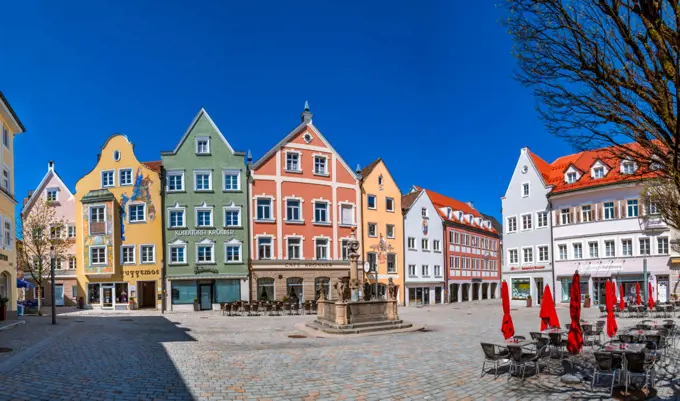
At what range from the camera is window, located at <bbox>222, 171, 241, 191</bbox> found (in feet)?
131

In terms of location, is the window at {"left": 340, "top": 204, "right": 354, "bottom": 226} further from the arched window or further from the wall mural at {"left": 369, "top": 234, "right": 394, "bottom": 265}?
the arched window

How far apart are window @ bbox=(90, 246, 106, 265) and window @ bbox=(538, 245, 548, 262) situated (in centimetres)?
3503

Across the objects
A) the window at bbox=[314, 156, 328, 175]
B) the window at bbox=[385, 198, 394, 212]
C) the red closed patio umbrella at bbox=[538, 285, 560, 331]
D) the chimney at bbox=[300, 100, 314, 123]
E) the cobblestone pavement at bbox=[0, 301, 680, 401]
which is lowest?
the cobblestone pavement at bbox=[0, 301, 680, 401]

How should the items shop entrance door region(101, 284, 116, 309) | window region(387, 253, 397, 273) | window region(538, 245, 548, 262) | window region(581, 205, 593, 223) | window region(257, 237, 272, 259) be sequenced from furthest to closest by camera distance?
1. window region(387, 253, 397, 273)
2. window region(538, 245, 548, 262)
3. window region(581, 205, 593, 223)
4. window region(257, 237, 272, 259)
5. shop entrance door region(101, 284, 116, 309)

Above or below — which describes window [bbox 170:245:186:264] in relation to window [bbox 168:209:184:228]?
below

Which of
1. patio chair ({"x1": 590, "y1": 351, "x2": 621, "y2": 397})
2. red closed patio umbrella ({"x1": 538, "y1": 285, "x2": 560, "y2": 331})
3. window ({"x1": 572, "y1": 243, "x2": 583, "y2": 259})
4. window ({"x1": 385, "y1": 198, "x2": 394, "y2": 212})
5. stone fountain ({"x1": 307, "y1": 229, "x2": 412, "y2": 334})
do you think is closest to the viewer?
patio chair ({"x1": 590, "y1": 351, "x2": 621, "y2": 397})

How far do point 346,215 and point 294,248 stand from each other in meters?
5.81

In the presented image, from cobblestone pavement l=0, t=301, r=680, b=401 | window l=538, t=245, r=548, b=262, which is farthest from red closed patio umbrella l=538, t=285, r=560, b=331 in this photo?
window l=538, t=245, r=548, b=262

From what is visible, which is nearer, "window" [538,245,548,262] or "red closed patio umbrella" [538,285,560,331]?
"red closed patio umbrella" [538,285,560,331]

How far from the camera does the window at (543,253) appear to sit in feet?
143

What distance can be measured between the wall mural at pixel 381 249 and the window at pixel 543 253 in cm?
1285

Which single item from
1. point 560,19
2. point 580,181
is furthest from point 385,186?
point 560,19

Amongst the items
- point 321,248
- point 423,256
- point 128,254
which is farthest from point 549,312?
point 423,256

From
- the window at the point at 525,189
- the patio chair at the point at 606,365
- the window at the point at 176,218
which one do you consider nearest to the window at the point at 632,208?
the window at the point at 525,189
